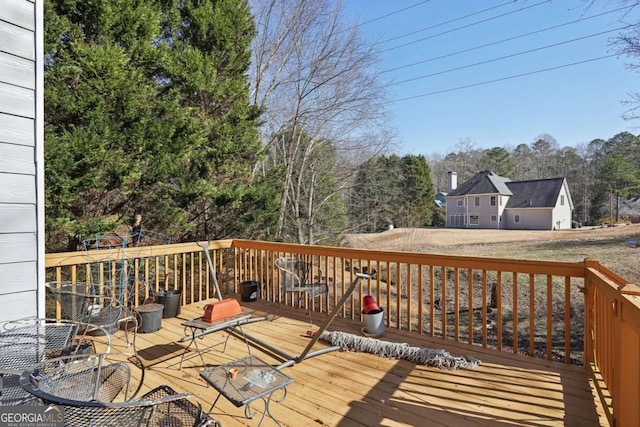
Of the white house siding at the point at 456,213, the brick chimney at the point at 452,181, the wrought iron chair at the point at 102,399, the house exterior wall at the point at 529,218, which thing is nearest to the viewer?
the wrought iron chair at the point at 102,399

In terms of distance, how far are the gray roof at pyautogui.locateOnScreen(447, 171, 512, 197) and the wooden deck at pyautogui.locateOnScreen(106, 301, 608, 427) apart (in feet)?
77.6

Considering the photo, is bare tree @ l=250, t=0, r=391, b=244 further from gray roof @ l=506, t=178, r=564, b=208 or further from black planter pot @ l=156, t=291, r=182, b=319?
gray roof @ l=506, t=178, r=564, b=208

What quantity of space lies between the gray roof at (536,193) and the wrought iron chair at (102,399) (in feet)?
86.1

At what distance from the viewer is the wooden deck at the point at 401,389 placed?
2.14m

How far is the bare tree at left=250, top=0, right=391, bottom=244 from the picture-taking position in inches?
333

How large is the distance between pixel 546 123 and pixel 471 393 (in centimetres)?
2067

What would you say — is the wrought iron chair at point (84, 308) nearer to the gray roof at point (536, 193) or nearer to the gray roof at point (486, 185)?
the gray roof at point (486, 185)

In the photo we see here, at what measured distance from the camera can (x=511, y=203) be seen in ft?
81.0

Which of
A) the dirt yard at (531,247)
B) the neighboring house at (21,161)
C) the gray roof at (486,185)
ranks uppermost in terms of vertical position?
the gray roof at (486,185)

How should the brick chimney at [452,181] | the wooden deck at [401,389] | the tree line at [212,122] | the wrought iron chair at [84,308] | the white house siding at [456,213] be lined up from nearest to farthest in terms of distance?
the wooden deck at [401,389]
the wrought iron chair at [84,308]
the tree line at [212,122]
the white house siding at [456,213]
the brick chimney at [452,181]

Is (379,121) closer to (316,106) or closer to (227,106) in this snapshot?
(316,106)

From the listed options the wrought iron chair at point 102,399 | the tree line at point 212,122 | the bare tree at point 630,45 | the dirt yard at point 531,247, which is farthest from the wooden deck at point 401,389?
the dirt yard at point 531,247

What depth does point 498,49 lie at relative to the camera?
9.95 meters

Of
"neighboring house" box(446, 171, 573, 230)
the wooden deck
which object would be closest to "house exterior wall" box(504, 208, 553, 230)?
"neighboring house" box(446, 171, 573, 230)
